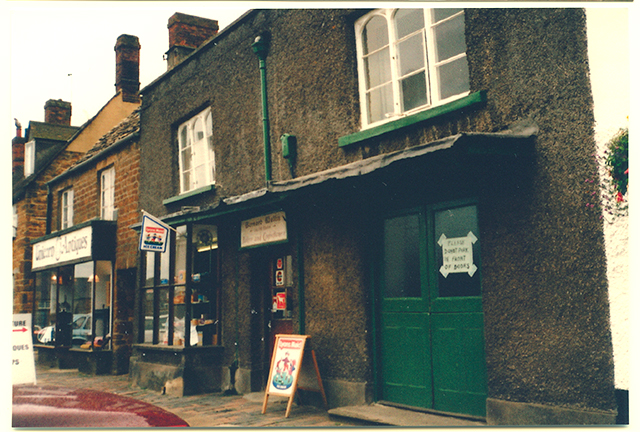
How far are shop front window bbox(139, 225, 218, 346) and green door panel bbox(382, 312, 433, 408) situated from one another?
3.96 metres

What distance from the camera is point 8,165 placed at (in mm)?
6418

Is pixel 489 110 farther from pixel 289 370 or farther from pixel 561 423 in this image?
pixel 289 370

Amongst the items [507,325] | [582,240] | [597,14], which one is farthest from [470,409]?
[597,14]

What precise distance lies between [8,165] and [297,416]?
4224 millimetres

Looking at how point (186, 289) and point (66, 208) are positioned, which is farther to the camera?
point (66, 208)

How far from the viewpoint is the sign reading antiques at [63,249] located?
1416 centimetres

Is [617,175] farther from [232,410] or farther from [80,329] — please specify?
[80,329]

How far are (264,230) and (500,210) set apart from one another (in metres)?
→ 4.10

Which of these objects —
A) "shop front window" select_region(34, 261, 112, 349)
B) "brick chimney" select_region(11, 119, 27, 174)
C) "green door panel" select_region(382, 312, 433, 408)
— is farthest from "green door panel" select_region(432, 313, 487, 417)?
"brick chimney" select_region(11, 119, 27, 174)

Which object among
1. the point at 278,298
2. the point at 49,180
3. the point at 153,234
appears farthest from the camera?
the point at 49,180

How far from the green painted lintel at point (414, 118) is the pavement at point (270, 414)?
308 centimetres

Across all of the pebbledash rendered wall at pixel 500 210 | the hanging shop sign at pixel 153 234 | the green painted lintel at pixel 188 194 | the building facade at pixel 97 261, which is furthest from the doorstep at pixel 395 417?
the building facade at pixel 97 261

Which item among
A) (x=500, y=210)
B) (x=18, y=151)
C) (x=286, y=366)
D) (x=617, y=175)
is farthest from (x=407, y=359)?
(x=18, y=151)

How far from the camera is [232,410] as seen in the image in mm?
8055
